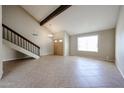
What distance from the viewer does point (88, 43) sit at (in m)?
9.36

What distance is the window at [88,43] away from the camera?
868cm

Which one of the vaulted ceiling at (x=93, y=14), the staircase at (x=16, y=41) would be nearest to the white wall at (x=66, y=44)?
the vaulted ceiling at (x=93, y=14)

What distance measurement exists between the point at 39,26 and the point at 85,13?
15.9 ft

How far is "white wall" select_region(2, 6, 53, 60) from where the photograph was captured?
290 inches

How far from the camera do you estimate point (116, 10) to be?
541cm

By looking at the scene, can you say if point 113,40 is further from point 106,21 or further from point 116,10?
point 116,10

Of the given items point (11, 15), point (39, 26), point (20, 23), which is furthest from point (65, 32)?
point (11, 15)

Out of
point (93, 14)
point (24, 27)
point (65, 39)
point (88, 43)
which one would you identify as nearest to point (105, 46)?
point (88, 43)

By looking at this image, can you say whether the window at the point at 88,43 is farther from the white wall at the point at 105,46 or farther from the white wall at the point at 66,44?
the white wall at the point at 66,44

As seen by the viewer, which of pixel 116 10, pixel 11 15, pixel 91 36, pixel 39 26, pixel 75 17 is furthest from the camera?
pixel 39 26

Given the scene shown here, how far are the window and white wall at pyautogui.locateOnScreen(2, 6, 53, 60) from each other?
9.81 ft

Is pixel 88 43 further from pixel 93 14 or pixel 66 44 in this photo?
pixel 93 14

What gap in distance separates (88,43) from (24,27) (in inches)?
204
